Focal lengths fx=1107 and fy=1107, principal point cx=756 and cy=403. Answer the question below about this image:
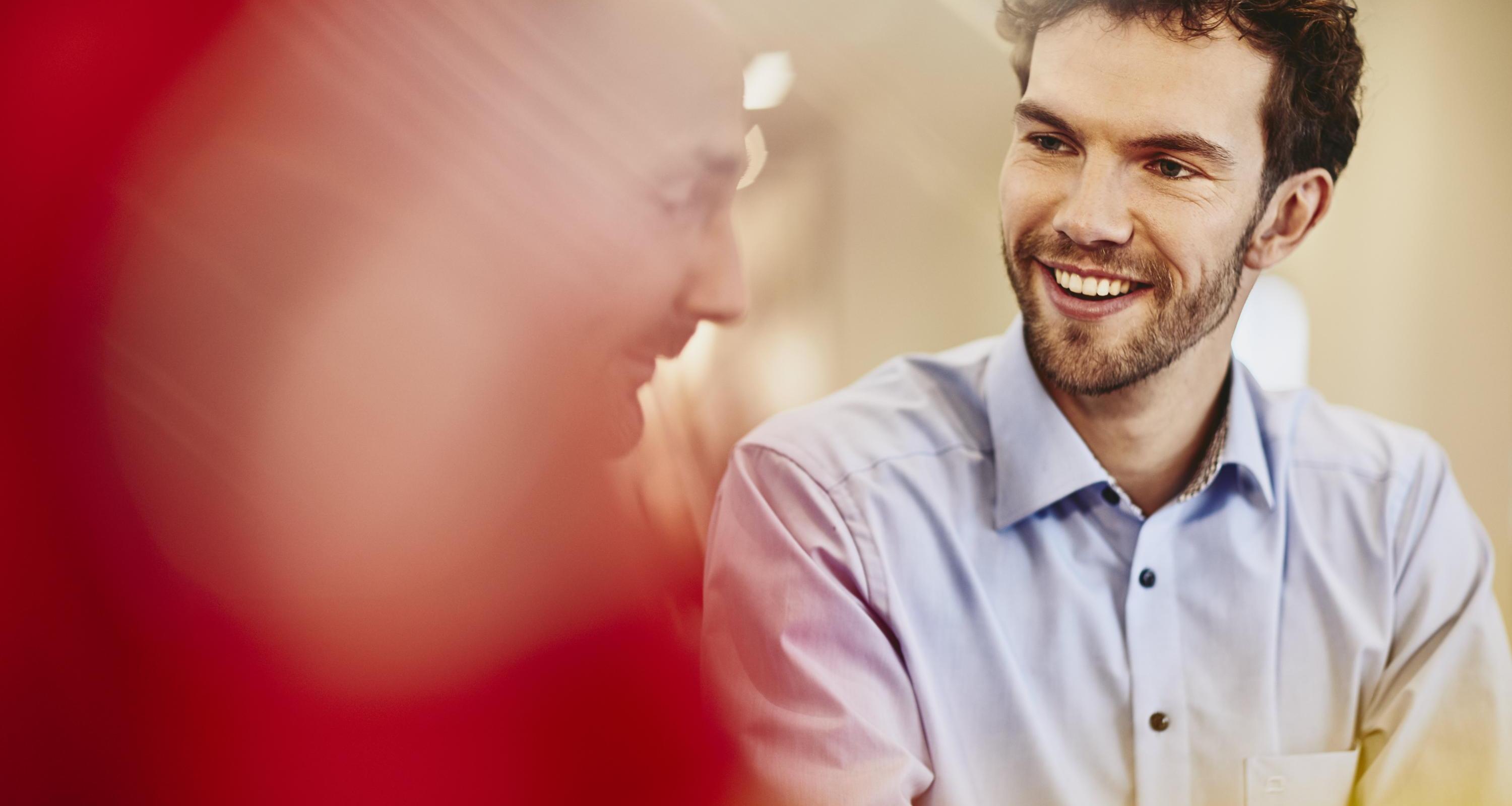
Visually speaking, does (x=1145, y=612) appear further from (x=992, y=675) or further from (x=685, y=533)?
(x=685, y=533)

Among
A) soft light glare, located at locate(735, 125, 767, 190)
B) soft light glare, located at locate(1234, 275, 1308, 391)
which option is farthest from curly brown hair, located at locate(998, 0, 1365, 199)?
soft light glare, located at locate(735, 125, 767, 190)

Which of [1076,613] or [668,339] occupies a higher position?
[668,339]

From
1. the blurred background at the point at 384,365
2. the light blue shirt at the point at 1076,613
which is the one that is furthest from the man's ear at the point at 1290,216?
the blurred background at the point at 384,365

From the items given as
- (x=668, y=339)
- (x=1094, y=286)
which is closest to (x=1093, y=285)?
(x=1094, y=286)

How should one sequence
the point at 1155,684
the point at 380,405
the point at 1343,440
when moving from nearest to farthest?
the point at 380,405 → the point at 1155,684 → the point at 1343,440

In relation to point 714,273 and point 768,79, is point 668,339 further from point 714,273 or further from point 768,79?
point 768,79

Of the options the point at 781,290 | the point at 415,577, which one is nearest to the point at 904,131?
the point at 781,290

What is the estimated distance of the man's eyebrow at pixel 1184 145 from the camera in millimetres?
795

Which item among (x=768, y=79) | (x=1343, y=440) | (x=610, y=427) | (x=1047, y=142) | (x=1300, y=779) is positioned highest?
(x=768, y=79)

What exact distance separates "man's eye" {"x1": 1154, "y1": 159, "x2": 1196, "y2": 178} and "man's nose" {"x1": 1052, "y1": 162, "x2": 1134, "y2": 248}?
0.10ft

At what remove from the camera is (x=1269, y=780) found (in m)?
0.89

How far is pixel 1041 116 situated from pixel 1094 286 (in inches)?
5.2

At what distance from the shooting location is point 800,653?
0.83 metres

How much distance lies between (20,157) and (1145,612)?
0.89m
